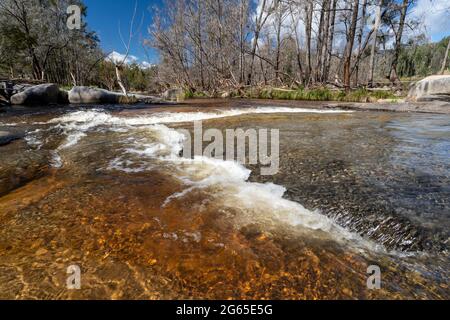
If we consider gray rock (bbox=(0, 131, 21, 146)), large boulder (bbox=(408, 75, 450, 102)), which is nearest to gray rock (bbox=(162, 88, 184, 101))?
gray rock (bbox=(0, 131, 21, 146))

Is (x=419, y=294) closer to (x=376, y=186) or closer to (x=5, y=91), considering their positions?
(x=376, y=186)

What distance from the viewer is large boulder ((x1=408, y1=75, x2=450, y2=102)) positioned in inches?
330

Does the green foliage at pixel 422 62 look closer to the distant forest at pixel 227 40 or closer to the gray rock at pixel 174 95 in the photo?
the distant forest at pixel 227 40

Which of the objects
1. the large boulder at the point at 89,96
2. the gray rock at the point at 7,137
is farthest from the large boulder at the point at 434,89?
the large boulder at the point at 89,96

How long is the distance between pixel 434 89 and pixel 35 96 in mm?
14446

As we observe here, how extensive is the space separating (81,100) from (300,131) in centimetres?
993

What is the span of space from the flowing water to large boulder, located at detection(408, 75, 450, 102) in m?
7.04

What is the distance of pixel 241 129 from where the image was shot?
Answer: 4.98 meters

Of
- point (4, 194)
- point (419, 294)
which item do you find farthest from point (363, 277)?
point (4, 194)

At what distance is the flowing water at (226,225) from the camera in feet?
4.15

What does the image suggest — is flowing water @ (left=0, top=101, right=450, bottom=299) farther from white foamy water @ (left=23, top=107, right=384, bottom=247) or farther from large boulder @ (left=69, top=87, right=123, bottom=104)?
large boulder @ (left=69, top=87, right=123, bottom=104)

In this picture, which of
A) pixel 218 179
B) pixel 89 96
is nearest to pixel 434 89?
pixel 218 179

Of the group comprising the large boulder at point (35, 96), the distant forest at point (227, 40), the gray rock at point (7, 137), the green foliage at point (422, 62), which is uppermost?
the green foliage at point (422, 62)

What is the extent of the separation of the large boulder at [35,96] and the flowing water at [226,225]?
26.0 feet
